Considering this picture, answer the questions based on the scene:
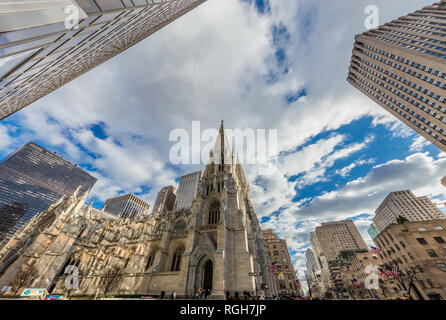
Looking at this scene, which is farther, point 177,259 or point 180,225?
point 180,225

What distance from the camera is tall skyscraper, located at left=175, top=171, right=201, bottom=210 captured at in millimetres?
84750

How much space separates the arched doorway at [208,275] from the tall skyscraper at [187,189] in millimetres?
63259

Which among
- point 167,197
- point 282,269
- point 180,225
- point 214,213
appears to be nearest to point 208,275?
point 214,213

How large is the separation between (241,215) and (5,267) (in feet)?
143

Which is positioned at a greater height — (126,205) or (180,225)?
(126,205)

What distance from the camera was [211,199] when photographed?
94.2ft

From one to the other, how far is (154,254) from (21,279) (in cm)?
1877

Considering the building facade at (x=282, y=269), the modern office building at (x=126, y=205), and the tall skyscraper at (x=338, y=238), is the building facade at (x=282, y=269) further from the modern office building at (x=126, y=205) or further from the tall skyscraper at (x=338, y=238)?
the tall skyscraper at (x=338, y=238)

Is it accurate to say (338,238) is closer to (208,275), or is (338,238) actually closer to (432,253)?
(432,253)

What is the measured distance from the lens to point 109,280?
23.8 m

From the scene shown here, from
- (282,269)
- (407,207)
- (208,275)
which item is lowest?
(208,275)

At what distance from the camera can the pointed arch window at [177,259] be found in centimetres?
2408

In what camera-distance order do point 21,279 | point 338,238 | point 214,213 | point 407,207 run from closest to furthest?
1. point 21,279
2. point 214,213
3. point 407,207
4. point 338,238
